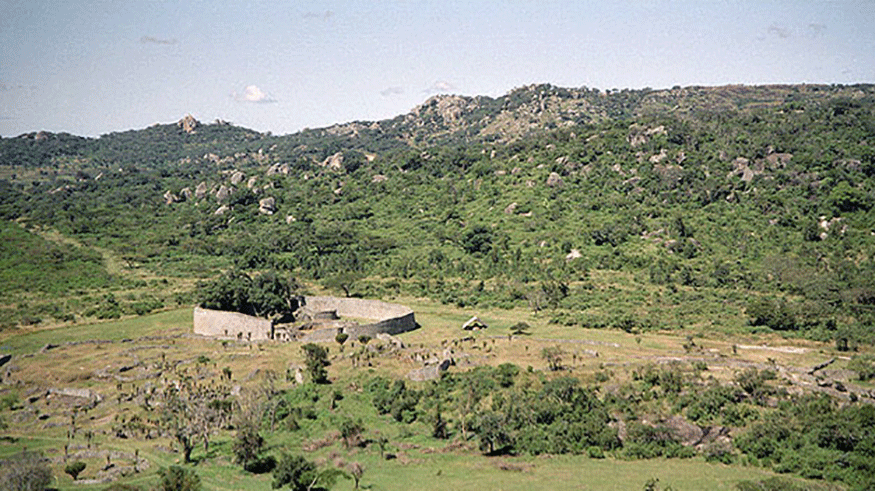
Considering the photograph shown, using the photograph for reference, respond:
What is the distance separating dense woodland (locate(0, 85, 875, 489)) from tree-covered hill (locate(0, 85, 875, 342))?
16.7 inches

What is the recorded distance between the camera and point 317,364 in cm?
4603

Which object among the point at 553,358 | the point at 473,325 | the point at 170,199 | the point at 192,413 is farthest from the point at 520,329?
A: the point at 170,199

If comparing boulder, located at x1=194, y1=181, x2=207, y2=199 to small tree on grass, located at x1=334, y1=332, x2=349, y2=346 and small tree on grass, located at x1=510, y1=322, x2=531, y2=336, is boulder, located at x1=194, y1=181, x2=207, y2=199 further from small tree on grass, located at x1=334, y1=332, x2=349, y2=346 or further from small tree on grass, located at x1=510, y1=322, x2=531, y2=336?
small tree on grass, located at x1=510, y1=322, x2=531, y2=336

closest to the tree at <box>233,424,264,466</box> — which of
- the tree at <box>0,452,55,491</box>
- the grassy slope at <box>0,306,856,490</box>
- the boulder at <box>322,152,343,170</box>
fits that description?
the grassy slope at <box>0,306,856,490</box>

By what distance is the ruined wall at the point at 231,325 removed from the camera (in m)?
60.9

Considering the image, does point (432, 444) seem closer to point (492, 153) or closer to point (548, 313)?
point (548, 313)

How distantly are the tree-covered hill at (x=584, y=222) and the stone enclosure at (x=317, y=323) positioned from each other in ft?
44.5

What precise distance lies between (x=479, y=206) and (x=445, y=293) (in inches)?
1556

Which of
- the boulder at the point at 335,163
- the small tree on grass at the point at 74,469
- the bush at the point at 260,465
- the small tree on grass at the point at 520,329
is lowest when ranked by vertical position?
the bush at the point at 260,465

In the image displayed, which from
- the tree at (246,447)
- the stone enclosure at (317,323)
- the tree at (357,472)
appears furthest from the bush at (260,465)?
the stone enclosure at (317,323)

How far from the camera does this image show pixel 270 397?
1660 inches

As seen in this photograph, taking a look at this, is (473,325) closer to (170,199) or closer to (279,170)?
(170,199)

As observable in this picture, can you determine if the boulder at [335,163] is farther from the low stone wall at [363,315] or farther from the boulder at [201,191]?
the low stone wall at [363,315]

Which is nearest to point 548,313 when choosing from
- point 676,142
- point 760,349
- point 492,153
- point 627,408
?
point 760,349
